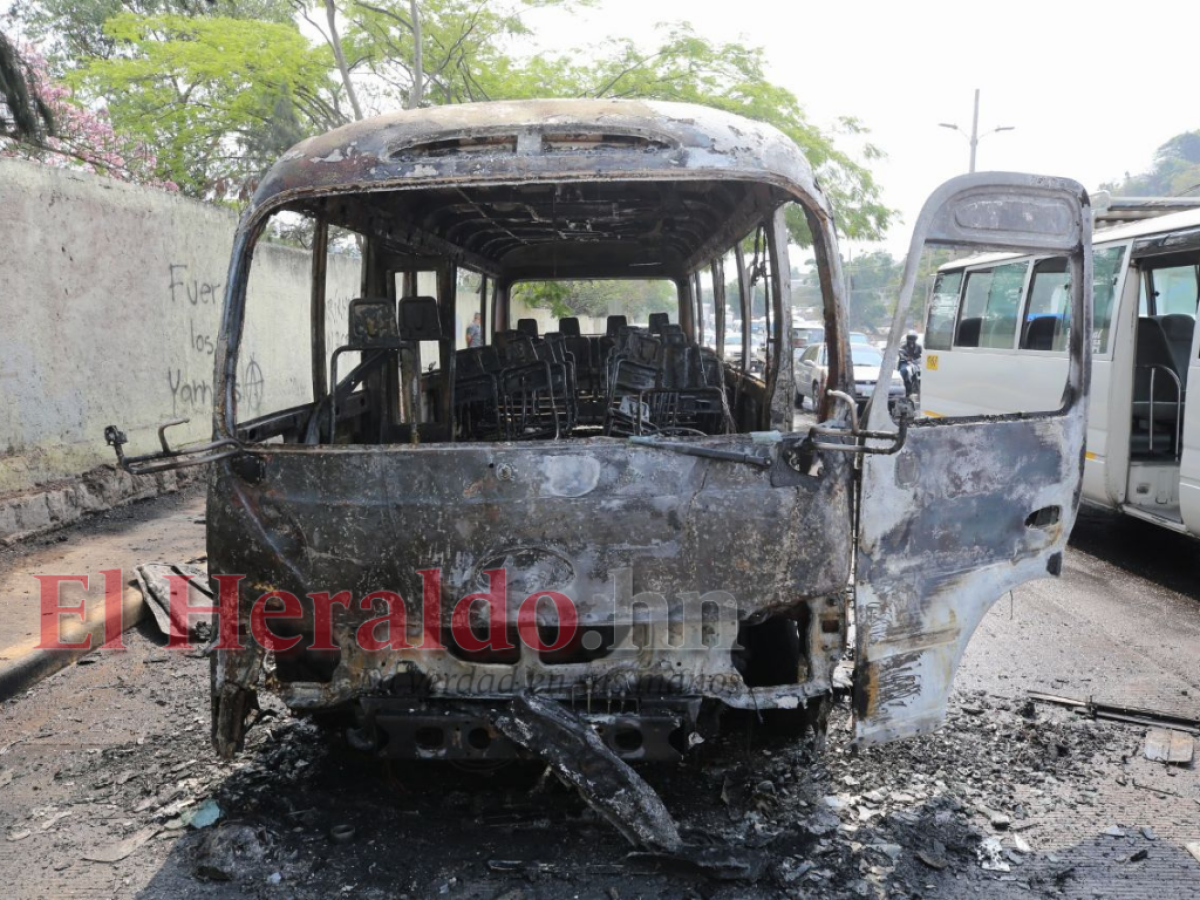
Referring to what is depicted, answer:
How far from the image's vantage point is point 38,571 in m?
6.13

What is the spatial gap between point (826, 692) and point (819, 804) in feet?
1.73

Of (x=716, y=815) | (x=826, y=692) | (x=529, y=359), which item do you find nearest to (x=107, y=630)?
(x=529, y=359)

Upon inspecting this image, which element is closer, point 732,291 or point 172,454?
point 172,454

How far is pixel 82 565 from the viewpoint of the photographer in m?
6.27

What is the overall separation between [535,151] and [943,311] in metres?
8.26

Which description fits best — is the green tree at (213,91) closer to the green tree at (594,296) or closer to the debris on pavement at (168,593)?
the green tree at (594,296)

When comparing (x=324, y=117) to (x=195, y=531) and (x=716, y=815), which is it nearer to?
(x=195, y=531)

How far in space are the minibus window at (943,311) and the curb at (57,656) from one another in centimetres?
762

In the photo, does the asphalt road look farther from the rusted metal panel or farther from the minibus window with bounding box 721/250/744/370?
the minibus window with bounding box 721/250/744/370

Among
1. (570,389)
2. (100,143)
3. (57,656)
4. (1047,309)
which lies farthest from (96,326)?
(1047,309)

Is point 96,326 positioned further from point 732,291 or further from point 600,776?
point 600,776

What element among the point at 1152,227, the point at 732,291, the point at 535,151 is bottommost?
the point at 732,291

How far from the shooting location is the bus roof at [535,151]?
2928 mm

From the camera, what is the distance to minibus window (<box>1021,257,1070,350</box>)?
311 inches
